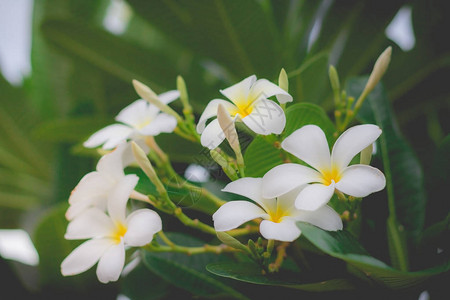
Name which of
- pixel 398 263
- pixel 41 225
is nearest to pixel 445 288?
pixel 398 263

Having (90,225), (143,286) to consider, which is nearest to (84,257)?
(90,225)

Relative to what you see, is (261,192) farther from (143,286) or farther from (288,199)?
(143,286)

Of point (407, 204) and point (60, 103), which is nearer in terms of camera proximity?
point (407, 204)

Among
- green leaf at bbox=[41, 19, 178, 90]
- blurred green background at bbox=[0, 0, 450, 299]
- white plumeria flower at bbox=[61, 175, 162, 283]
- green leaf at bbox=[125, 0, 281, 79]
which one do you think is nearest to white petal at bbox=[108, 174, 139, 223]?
white plumeria flower at bbox=[61, 175, 162, 283]

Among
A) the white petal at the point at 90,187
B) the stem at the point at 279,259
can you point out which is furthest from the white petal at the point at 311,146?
the white petal at the point at 90,187

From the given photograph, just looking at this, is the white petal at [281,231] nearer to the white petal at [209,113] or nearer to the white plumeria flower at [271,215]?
the white plumeria flower at [271,215]

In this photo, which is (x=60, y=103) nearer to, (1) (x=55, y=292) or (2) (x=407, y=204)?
(1) (x=55, y=292)

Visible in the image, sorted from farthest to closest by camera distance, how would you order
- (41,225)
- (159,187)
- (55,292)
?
(55,292), (41,225), (159,187)
